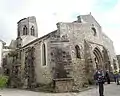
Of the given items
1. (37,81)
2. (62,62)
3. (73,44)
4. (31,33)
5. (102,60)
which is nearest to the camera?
(62,62)

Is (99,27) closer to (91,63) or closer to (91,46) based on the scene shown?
(91,46)

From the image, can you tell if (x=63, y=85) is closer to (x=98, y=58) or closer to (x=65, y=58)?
(x=65, y=58)

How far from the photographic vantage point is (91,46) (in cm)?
2059

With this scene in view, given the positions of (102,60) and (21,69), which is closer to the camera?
(102,60)

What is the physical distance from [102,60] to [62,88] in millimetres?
9892

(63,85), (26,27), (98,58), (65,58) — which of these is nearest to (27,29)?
(26,27)

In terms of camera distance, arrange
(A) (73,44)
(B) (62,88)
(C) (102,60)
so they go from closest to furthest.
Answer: (B) (62,88), (A) (73,44), (C) (102,60)

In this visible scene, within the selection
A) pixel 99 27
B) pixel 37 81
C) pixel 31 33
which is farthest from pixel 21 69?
pixel 99 27

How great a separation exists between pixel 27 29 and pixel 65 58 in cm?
→ 1822

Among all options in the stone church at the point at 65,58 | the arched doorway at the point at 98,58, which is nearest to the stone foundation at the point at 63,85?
the stone church at the point at 65,58

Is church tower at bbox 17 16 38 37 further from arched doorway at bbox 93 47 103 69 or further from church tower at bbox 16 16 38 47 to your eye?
arched doorway at bbox 93 47 103 69

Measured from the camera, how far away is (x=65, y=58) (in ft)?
53.4

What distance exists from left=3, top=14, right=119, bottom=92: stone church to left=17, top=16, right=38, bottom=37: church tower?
23.8 feet

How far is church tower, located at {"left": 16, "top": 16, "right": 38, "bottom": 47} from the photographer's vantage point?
104 feet
